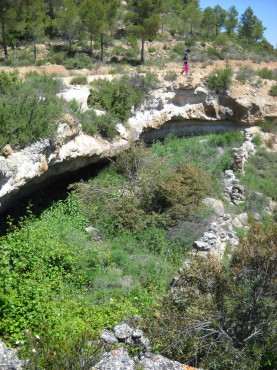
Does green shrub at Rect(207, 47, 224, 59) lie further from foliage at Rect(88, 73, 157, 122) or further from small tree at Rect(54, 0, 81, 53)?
foliage at Rect(88, 73, 157, 122)

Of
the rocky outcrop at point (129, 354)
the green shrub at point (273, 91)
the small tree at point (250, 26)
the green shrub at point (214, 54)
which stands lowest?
the rocky outcrop at point (129, 354)

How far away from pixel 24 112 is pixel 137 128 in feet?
20.0

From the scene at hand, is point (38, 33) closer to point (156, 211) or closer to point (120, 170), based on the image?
point (120, 170)

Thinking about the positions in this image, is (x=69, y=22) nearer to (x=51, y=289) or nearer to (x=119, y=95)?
(x=119, y=95)

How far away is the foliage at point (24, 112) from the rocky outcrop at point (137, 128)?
0.27 m

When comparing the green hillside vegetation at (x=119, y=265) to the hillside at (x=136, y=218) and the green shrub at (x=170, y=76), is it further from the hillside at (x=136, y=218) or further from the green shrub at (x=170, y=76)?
the green shrub at (x=170, y=76)

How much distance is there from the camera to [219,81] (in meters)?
18.6

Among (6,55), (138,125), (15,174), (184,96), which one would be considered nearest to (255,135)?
(184,96)

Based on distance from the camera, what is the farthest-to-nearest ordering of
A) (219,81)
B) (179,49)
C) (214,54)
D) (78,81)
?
(179,49)
(214,54)
(219,81)
(78,81)

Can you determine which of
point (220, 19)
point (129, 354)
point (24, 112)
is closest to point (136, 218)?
point (24, 112)

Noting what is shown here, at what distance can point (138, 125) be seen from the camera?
53.0 feet

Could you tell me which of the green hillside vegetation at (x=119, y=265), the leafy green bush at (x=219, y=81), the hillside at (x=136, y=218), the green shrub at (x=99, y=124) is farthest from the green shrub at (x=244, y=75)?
the green shrub at (x=99, y=124)

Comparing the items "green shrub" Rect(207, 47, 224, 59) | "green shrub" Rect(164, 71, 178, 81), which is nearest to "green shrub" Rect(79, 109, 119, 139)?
"green shrub" Rect(164, 71, 178, 81)

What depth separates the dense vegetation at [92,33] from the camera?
25578 millimetres
